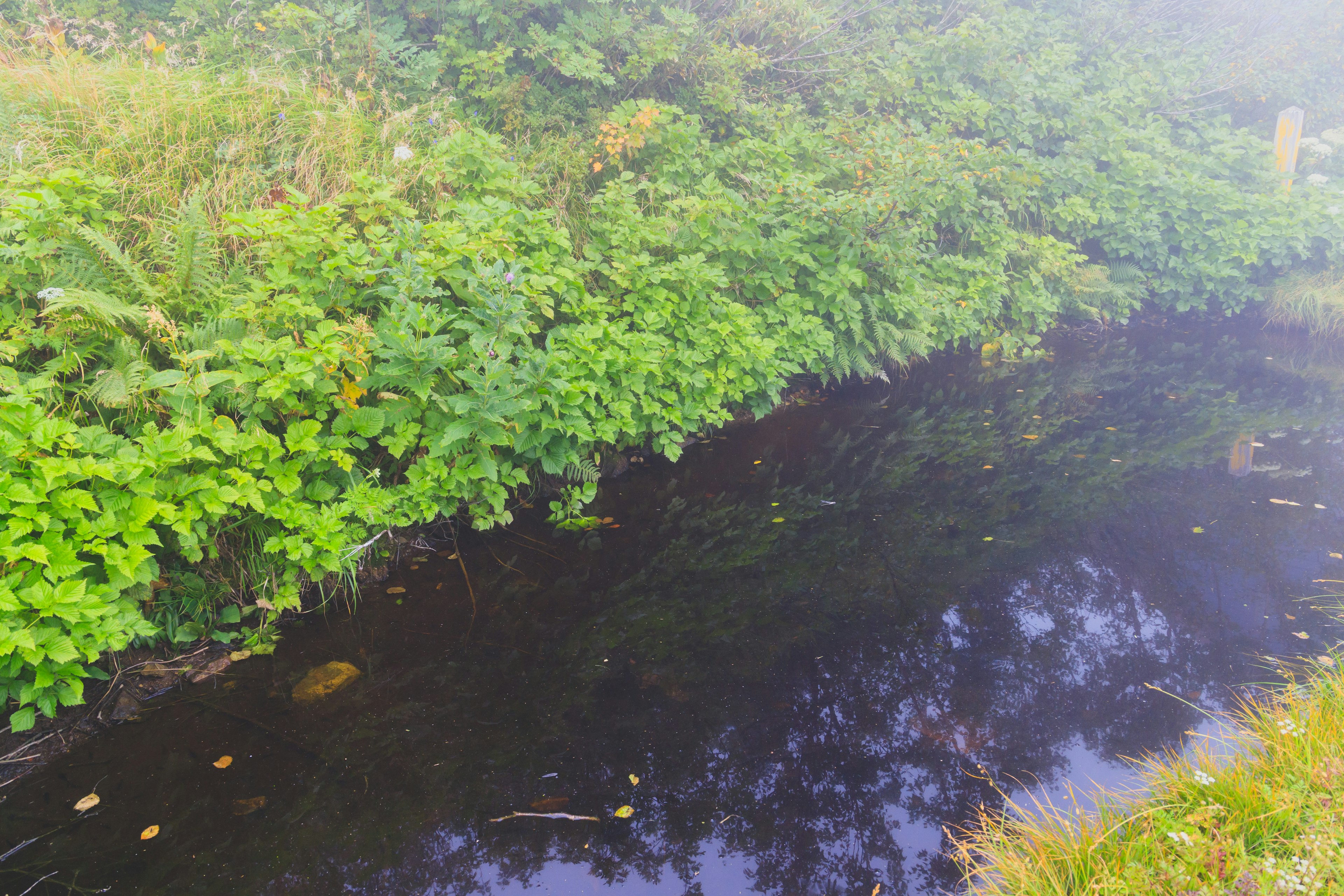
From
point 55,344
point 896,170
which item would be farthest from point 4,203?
point 896,170

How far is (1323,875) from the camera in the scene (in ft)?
5.73

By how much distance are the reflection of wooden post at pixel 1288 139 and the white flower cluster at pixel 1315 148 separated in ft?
1.91

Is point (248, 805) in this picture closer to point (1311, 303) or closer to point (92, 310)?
point (92, 310)

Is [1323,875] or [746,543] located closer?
[1323,875]

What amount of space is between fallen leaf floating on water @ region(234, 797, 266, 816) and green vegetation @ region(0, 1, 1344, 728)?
0.78m

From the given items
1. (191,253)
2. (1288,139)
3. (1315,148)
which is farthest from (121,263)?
(1315,148)

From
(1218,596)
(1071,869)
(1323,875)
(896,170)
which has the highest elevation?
(896,170)

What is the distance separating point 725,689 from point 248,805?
2.04 m

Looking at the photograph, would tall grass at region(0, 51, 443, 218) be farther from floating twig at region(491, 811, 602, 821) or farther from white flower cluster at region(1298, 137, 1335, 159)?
white flower cluster at region(1298, 137, 1335, 159)

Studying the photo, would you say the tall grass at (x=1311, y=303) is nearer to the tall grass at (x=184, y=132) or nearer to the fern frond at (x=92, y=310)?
the tall grass at (x=184, y=132)

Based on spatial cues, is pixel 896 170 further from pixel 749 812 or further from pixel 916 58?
pixel 749 812

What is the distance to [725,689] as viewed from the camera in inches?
134

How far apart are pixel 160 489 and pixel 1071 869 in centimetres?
377

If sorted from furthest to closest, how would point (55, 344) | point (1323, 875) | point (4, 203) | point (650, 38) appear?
1. point (650, 38)
2. point (4, 203)
3. point (55, 344)
4. point (1323, 875)
